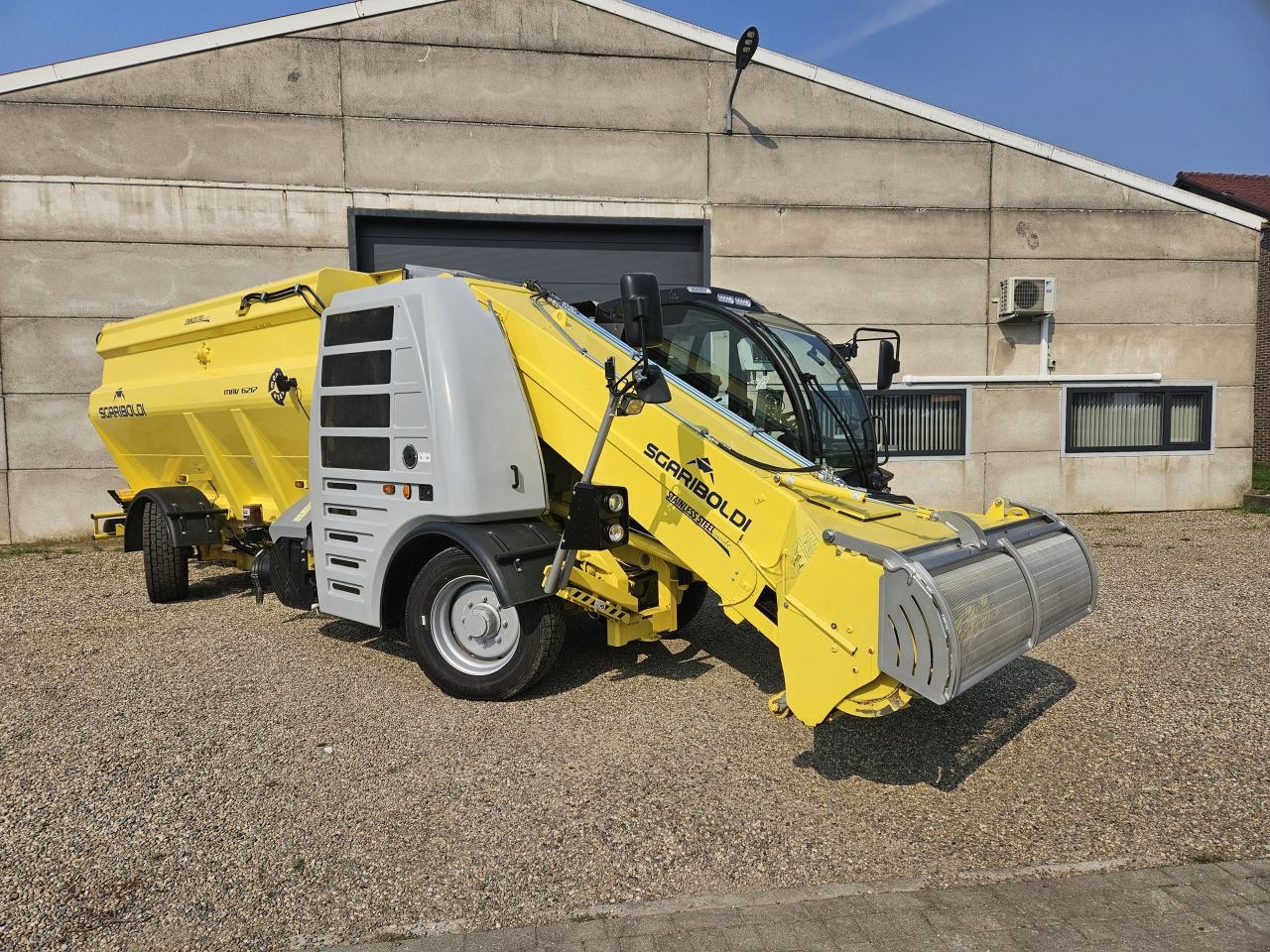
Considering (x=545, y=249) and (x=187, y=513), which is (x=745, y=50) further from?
(x=187, y=513)

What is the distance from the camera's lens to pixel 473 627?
14.7 ft

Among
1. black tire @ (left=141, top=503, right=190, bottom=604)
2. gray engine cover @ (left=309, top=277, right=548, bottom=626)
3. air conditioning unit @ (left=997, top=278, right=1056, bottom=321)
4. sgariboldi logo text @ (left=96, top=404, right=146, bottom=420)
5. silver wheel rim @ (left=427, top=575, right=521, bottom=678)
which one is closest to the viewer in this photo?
gray engine cover @ (left=309, top=277, right=548, bottom=626)

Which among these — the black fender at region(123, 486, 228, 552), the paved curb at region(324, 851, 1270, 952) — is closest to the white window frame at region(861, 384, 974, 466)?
the black fender at region(123, 486, 228, 552)

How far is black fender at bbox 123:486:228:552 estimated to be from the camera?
6641 millimetres

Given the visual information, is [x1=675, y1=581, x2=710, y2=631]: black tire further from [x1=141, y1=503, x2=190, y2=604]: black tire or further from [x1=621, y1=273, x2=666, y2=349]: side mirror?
[x1=141, y1=503, x2=190, y2=604]: black tire

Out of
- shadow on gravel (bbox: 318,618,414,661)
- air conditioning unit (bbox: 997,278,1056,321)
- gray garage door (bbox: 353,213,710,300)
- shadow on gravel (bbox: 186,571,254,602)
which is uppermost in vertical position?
gray garage door (bbox: 353,213,710,300)

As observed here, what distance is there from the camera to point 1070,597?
3.74 m

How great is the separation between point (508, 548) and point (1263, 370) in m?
19.3

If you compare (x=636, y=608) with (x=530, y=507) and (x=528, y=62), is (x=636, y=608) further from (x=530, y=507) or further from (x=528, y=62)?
(x=528, y=62)

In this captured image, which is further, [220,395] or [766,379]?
[220,395]

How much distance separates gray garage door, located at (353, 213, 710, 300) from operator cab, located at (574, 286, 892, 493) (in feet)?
18.5

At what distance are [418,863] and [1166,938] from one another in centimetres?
248

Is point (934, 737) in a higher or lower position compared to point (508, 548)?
lower

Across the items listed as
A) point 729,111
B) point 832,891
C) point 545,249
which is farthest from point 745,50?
point 832,891
